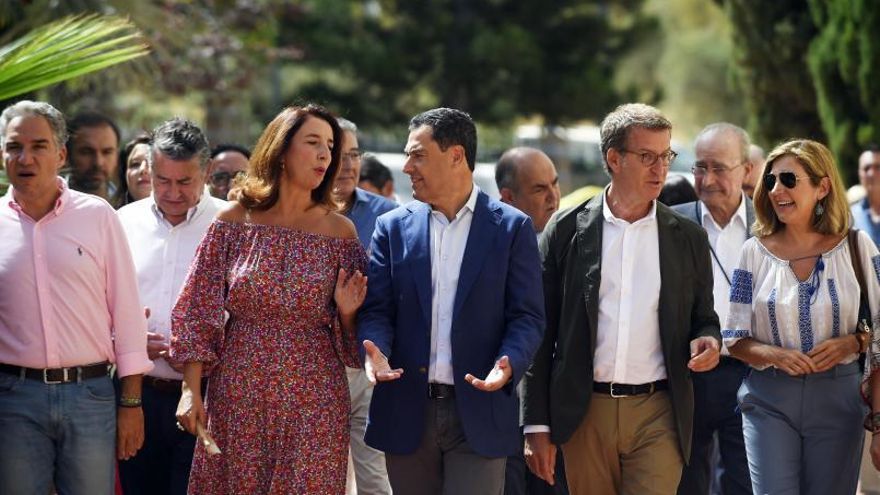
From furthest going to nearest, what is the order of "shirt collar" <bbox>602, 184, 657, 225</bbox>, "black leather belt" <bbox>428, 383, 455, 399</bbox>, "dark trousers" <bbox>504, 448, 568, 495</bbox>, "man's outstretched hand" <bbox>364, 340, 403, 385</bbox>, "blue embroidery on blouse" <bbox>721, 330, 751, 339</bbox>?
"dark trousers" <bbox>504, 448, 568, 495</bbox> → "blue embroidery on blouse" <bbox>721, 330, 751, 339</bbox> → "shirt collar" <bbox>602, 184, 657, 225</bbox> → "black leather belt" <bbox>428, 383, 455, 399</bbox> → "man's outstretched hand" <bbox>364, 340, 403, 385</bbox>

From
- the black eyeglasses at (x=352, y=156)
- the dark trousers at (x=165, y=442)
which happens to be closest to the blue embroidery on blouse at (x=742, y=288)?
the black eyeglasses at (x=352, y=156)

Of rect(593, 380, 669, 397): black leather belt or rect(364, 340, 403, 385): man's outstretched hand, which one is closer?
rect(364, 340, 403, 385): man's outstretched hand

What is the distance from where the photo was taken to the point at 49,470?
19.5 ft

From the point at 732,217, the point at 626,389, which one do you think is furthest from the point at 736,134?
the point at 626,389

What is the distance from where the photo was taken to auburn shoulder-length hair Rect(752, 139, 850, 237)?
22.3 feet

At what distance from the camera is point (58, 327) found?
597 centimetres

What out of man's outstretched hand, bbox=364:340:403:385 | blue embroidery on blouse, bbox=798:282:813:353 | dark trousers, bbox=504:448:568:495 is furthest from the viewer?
dark trousers, bbox=504:448:568:495

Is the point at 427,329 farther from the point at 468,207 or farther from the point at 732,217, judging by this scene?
the point at 732,217

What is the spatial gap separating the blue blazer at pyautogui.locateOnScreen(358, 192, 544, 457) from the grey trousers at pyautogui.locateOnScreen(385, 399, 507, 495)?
54 millimetres

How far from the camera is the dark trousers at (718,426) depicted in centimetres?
771

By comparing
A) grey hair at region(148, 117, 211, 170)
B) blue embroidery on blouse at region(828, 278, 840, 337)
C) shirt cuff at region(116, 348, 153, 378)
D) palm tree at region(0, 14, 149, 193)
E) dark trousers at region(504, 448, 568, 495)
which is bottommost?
dark trousers at region(504, 448, 568, 495)

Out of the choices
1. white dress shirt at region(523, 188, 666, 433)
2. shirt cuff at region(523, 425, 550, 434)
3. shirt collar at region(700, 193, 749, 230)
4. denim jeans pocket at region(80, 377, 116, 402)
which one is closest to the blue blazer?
shirt cuff at region(523, 425, 550, 434)

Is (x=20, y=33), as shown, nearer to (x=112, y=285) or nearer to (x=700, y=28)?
(x=112, y=285)

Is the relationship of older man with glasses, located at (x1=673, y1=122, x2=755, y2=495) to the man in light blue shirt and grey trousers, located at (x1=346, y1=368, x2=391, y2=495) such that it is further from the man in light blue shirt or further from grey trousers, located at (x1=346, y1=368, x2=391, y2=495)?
the man in light blue shirt
